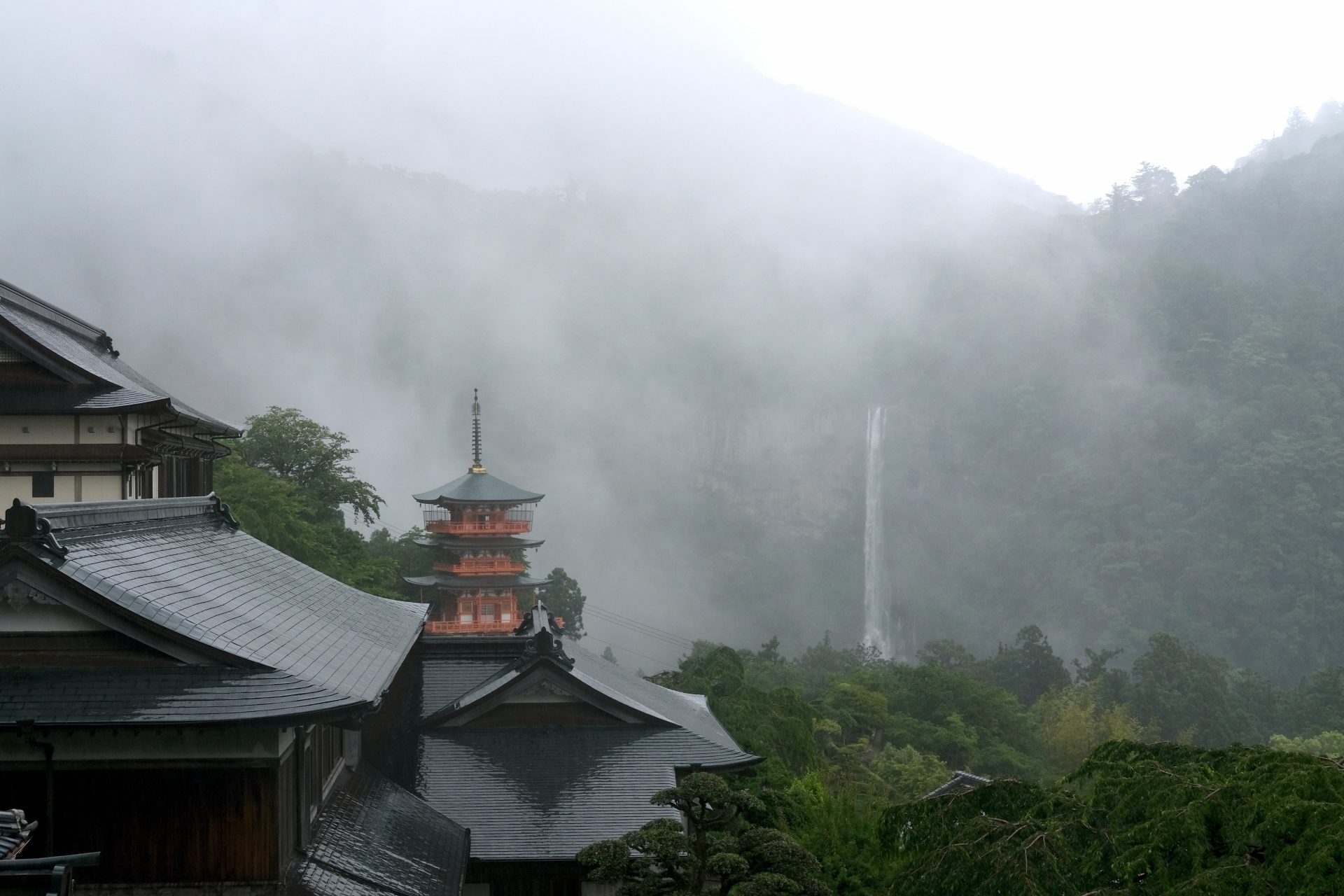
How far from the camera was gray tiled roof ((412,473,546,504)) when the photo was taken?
3381 centimetres

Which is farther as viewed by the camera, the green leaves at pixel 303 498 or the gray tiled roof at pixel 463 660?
the green leaves at pixel 303 498

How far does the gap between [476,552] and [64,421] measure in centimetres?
2119

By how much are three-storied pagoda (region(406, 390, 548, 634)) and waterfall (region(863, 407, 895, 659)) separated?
166 ft

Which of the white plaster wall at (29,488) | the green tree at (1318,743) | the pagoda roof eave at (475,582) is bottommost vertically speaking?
the green tree at (1318,743)

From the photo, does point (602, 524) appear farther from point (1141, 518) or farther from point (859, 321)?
point (1141, 518)

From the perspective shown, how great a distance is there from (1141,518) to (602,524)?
43631 millimetres

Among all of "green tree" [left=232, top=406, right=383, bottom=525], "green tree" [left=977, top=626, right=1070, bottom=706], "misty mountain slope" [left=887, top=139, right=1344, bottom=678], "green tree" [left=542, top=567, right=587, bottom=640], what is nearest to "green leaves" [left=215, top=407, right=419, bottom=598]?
"green tree" [left=232, top=406, right=383, bottom=525]

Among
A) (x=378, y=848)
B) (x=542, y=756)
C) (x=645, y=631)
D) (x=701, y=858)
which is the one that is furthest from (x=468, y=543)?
(x=645, y=631)

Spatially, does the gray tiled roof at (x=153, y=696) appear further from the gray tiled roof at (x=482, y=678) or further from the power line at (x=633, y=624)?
the power line at (x=633, y=624)

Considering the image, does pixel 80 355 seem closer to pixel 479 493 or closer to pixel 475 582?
pixel 479 493

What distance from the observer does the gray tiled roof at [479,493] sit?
111 feet

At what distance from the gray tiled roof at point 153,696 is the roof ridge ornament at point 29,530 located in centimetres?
86

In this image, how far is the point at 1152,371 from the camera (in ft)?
298

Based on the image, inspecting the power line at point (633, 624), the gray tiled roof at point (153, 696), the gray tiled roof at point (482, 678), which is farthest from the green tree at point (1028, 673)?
the gray tiled roof at point (153, 696)
